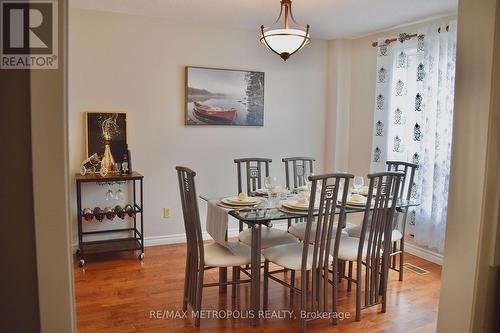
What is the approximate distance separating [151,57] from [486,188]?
3.68m

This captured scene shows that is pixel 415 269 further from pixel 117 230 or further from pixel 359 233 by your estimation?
pixel 117 230

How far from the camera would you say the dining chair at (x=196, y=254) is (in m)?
2.73

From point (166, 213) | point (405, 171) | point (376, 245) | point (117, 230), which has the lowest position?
point (117, 230)

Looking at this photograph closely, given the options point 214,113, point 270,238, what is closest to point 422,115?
point 270,238

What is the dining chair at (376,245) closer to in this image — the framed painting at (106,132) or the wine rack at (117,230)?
the wine rack at (117,230)

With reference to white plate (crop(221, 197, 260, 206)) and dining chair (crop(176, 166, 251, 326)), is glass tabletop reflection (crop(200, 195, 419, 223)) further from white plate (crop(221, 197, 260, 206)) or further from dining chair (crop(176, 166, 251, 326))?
dining chair (crop(176, 166, 251, 326))

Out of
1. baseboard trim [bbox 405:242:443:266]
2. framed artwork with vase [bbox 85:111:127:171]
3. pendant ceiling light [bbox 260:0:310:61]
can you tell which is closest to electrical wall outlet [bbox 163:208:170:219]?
framed artwork with vase [bbox 85:111:127:171]

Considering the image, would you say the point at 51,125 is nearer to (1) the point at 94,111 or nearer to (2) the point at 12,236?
(2) the point at 12,236

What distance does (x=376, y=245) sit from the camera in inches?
117

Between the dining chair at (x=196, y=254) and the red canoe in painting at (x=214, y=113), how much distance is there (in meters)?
1.83

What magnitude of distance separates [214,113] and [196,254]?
2140 millimetres

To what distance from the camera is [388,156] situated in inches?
180

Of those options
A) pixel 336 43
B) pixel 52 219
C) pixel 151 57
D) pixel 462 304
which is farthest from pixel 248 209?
pixel 336 43

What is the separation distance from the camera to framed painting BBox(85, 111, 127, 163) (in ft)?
13.5
